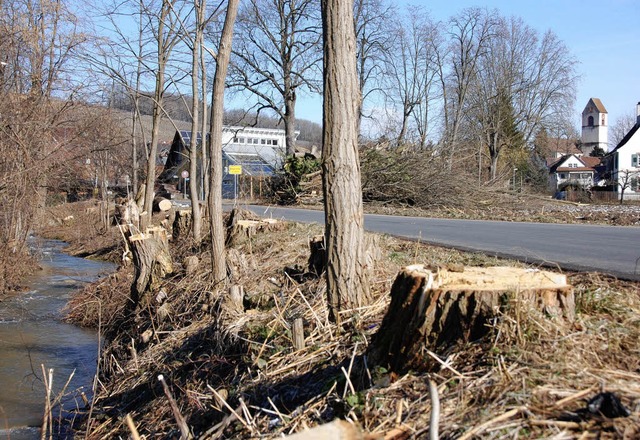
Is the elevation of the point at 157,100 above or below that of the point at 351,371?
above

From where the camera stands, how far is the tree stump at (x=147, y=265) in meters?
10.3

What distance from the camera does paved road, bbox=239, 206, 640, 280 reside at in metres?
8.62

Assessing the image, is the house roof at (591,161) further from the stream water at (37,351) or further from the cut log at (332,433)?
the cut log at (332,433)

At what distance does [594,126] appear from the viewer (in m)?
114

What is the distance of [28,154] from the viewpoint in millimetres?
17219

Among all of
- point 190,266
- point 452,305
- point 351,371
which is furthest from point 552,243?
point 452,305

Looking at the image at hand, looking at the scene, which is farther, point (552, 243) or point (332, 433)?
point (552, 243)

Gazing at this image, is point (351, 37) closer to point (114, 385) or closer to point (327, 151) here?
point (327, 151)

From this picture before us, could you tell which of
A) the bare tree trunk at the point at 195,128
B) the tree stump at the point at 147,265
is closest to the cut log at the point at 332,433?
the tree stump at the point at 147,265

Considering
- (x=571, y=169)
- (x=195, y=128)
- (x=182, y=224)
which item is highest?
(x=571, y=169)

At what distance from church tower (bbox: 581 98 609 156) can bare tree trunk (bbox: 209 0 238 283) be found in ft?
368

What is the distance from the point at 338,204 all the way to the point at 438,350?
2.01 metres

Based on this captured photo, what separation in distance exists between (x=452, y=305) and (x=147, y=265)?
7.61 metres

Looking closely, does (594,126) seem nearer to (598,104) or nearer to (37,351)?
(598,104)
